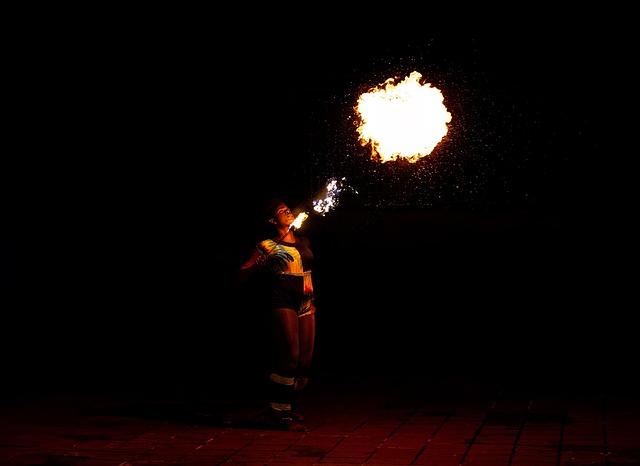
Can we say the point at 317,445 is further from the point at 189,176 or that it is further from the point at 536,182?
the point at 536,182

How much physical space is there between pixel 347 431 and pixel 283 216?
1837mm

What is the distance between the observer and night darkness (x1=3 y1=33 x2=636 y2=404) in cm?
1324

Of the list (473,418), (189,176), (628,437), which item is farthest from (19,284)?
(628,437)

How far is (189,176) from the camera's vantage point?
1352cm

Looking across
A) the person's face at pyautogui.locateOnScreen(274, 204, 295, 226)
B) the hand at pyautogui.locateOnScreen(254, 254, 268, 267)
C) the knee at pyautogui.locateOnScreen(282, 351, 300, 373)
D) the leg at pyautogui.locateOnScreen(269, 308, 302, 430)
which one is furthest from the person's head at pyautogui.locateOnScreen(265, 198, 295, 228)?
the knee at pyautogui.locateOnScreen(282, 351, 300, 373)

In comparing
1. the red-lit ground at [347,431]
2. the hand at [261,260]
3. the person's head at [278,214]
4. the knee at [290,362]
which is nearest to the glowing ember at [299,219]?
the person's head at [278,214]

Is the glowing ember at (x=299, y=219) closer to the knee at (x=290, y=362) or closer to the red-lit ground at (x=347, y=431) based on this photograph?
the knee at (x=290, y=362)

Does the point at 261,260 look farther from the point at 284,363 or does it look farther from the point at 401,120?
the point at 401,120

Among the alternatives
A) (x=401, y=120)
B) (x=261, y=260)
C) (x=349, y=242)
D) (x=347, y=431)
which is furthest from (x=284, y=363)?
(x=349, y=242)

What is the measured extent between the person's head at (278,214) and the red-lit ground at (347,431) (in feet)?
5.44

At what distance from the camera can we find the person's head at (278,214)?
25.0ft

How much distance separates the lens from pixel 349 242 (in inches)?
563

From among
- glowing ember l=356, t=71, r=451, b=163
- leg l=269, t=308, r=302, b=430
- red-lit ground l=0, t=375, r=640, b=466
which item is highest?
glowing ember l=356, t=71, r=451, b=163

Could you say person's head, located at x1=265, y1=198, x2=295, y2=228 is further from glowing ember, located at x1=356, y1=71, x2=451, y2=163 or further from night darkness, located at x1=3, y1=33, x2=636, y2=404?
night darkness, located at x1=3, y1=33, x2=636, y2=404
